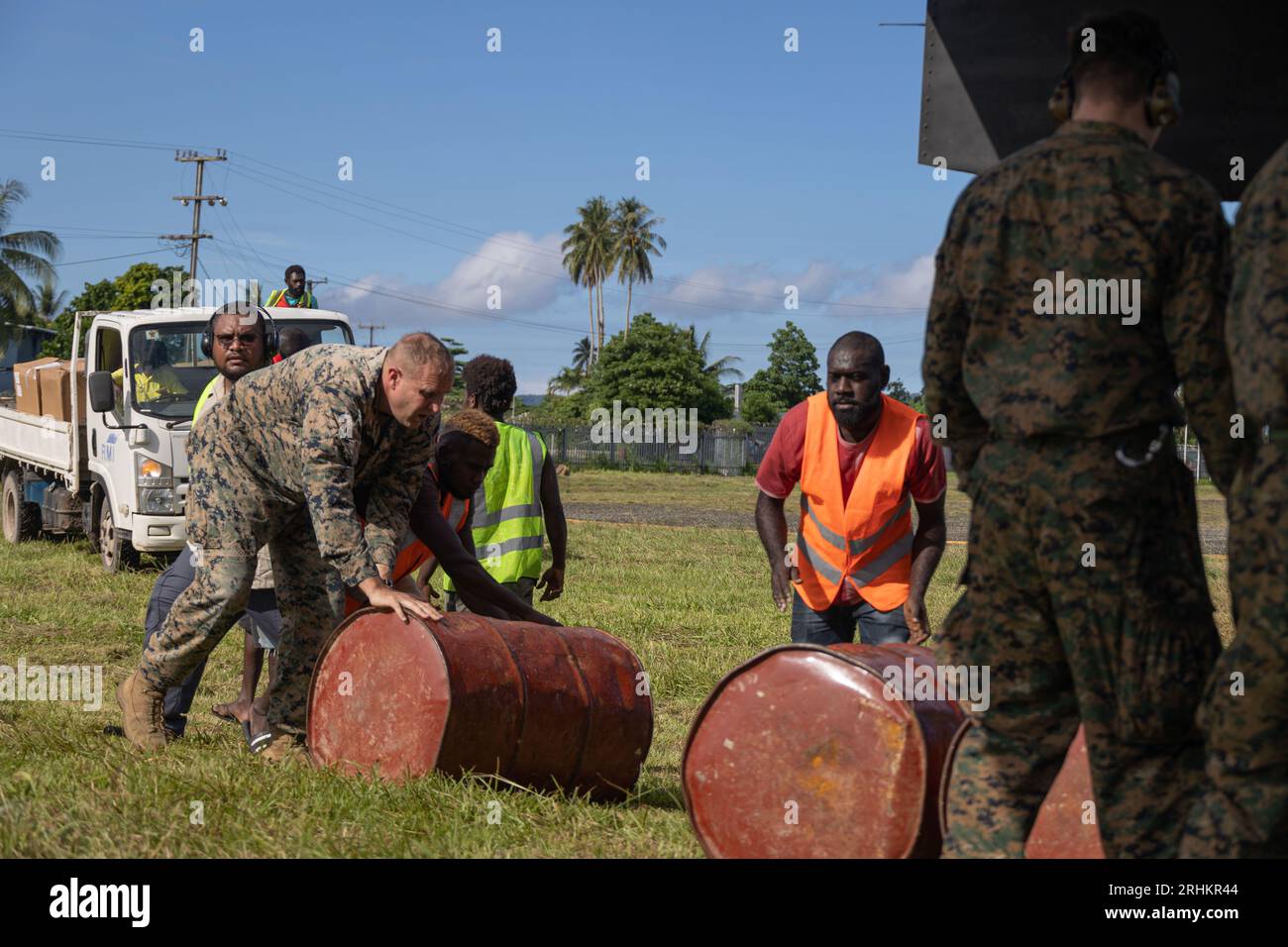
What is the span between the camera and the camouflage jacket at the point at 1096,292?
2.86m

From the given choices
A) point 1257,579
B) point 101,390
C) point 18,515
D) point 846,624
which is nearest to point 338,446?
point 846,624

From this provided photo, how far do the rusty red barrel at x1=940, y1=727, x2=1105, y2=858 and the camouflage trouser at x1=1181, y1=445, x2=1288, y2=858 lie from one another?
67 cm

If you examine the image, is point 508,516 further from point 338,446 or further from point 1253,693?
point 1253,693

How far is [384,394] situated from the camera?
4984 mm

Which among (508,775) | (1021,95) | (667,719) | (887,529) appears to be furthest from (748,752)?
(1021,95)

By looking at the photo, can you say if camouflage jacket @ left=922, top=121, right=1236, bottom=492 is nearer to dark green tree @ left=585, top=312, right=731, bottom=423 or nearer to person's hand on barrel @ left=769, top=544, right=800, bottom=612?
person's hand on barrel @ left=769, top=544, right=800, bottom=612

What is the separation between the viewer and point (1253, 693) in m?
2.66

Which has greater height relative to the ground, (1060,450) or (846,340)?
(846,340)

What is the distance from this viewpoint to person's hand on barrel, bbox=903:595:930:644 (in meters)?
5.31

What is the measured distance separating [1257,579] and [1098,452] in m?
0.42

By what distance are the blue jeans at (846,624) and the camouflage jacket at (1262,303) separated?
2.77 meters

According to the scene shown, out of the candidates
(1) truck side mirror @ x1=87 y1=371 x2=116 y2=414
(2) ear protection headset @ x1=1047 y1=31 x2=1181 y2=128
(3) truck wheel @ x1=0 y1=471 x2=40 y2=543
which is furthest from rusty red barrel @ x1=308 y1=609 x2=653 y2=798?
(3) truck wheel @ x1=0 y1=471 x2=40 y2=543
